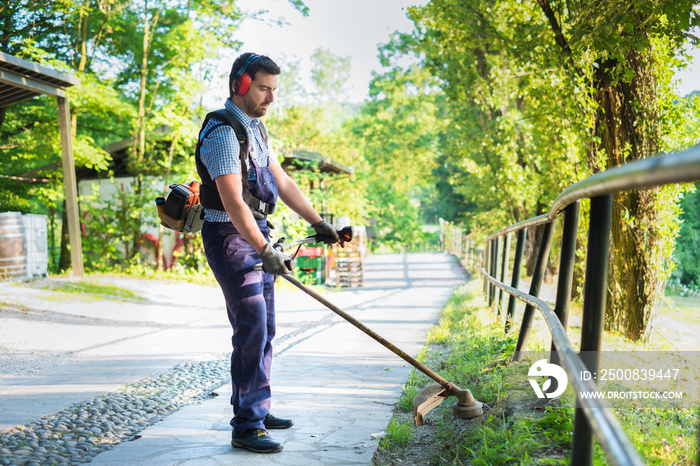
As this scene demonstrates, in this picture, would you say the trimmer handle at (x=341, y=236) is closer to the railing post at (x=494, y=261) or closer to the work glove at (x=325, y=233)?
the work glove at (x=325, y=233)

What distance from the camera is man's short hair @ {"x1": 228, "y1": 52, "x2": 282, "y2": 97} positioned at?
2.95 metres

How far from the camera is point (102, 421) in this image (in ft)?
10.8

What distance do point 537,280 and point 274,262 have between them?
1633mm

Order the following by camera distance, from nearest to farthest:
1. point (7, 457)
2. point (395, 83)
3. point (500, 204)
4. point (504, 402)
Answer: point (7, 457) → point (504, 402) → point (500, 204) → point (395, 83)

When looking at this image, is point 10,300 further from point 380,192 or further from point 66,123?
point 380,192

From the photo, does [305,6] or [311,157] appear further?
[311,157]

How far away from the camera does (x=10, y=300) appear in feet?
26.6

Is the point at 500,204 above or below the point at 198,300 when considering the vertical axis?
above

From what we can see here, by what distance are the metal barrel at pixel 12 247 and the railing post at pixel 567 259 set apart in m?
9.70

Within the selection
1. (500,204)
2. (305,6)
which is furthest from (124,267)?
(500,204)

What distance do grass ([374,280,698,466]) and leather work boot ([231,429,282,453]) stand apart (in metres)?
0.48

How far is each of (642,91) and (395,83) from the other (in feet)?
67.9

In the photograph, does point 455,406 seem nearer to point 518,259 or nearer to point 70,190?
point 518,259

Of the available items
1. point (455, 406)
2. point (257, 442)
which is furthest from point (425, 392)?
point (257, 442)
